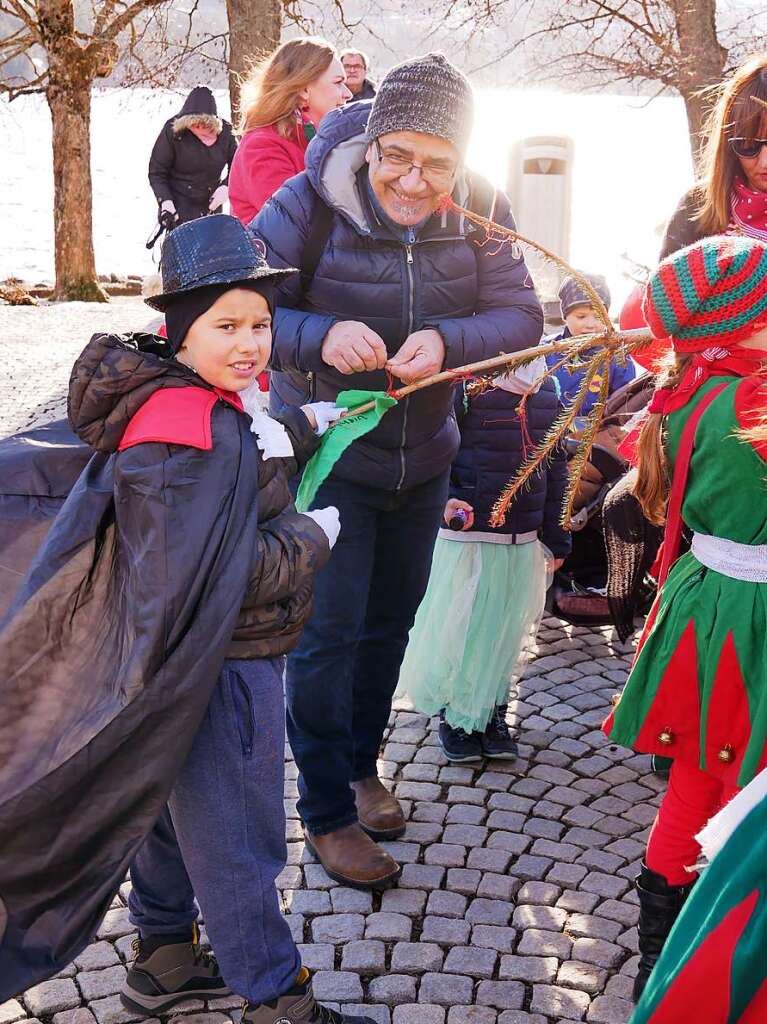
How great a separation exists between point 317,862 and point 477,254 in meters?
1.76

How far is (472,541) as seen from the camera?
4.45 metres

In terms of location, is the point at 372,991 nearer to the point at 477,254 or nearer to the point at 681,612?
the point at 681,612

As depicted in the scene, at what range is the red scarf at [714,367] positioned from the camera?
2.82 metres

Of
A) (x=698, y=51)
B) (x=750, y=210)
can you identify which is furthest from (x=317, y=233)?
(x=698, y=51)

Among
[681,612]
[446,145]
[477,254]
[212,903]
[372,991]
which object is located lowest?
[372,991]

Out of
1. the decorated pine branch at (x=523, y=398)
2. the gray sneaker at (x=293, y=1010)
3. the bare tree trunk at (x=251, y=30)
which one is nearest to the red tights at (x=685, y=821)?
the decorated pine branch at (x=523, y=398)

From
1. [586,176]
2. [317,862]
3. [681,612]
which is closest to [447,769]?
[317,862]

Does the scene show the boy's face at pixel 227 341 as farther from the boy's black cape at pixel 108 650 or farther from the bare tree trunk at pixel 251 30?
the bare tree trunk at pixel 251 30

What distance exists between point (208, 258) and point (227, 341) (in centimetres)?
17

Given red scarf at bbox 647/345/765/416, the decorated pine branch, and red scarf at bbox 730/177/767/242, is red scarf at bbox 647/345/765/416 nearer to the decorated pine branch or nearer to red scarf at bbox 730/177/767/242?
the decorated pine branch

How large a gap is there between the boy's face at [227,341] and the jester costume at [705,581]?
91 centimetres

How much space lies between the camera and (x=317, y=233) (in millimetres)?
3268

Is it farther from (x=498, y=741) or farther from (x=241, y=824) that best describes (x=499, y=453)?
(x=241, y=824)

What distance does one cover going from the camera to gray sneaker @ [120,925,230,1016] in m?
2.99
